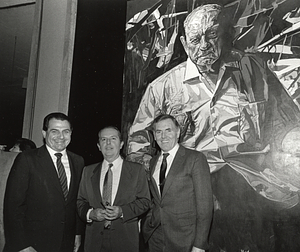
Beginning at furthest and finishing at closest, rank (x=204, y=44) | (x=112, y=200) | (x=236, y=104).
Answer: (x=204, y=44) < (x=236, y=104) < (x=112, y=200)

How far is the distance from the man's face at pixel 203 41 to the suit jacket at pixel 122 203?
1.57 m

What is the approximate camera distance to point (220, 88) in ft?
11.2

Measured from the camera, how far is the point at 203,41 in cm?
357

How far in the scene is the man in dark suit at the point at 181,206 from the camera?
2328 mm

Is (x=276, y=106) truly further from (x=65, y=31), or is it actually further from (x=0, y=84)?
(x=0, y=84)

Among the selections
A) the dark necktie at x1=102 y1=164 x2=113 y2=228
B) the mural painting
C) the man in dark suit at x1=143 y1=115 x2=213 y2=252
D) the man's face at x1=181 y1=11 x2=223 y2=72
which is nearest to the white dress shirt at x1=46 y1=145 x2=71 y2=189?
the dark necktie at x1=102 y1=164 x2=113 y2=228

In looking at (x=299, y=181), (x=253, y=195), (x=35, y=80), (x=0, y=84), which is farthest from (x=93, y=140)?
(x=299, y=181)

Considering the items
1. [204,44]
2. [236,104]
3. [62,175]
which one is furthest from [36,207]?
[204,44]

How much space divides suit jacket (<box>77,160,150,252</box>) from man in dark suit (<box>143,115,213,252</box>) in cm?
11

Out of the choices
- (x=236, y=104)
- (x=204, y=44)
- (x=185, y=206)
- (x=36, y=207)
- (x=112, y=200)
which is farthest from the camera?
(x=204, y=44)

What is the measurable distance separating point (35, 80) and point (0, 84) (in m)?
0.40

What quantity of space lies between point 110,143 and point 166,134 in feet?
1.53

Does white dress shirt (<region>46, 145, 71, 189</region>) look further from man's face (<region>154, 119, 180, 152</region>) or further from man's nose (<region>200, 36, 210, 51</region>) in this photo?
man's nose (<region>200, 36, 210, 51</region>)

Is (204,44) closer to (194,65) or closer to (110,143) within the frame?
(194,65)
